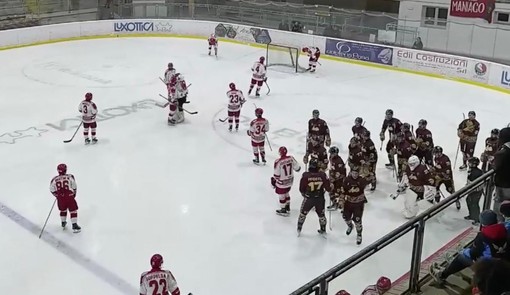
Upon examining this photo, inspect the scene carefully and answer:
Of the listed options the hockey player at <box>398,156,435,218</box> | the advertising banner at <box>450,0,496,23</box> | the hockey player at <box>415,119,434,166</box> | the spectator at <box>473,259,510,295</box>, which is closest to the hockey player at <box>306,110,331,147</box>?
the hockey player at <box>415,119,434,166</box>

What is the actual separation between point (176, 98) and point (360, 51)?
915cm

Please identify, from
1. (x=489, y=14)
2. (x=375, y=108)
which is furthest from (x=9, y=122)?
(x=489, y=14)

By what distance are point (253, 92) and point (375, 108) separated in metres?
3.27

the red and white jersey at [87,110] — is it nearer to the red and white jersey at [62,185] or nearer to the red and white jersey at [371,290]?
the red and white jersey at [62,185]

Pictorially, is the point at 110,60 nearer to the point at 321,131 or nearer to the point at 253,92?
the point at 253,92

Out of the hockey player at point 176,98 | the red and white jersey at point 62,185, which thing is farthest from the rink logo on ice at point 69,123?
the red and white jersey at point 62,185

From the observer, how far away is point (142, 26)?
81.4 ft

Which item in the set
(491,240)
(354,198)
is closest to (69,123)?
(354,198)

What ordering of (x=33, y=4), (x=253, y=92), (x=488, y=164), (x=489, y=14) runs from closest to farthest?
(x=488, y=164) → (x=253, y=92) → (x=489, y=14) → (x=33, y=4)

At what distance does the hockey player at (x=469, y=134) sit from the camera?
11.3m

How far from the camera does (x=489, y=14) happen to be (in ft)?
73.8

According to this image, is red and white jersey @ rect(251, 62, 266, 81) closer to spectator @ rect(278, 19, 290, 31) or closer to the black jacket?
spectator @ rect(278, 19, 290, 31)

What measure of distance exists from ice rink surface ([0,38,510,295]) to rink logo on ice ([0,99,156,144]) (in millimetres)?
63

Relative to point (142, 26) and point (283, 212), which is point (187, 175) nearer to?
point (283, 212)
